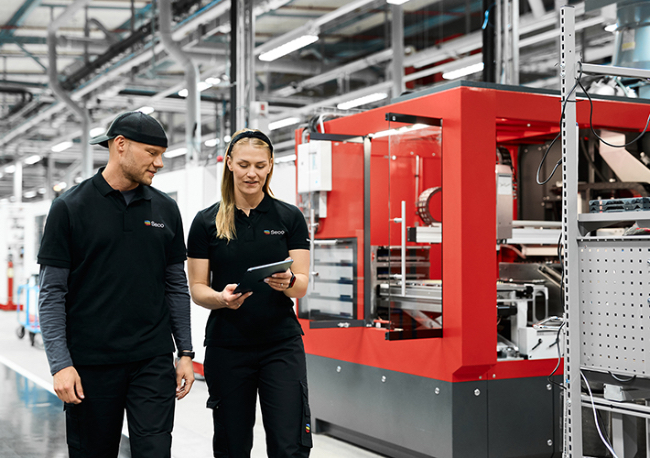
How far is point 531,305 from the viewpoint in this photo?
4453 millimetres

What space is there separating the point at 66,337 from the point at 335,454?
2.61 m

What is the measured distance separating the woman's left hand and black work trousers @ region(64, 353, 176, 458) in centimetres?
44

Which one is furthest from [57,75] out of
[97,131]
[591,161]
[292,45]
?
[591,161]

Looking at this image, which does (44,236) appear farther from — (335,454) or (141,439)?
(335,454)

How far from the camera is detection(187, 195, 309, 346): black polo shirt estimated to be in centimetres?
247

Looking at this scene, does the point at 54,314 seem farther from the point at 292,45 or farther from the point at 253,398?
the point at 292,45

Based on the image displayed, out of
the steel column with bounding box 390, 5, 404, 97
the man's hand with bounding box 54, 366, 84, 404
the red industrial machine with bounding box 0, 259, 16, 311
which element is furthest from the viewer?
the red industrial machine with bounding box 0, 259, 16, 311

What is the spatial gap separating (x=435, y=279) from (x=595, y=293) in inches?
60.8

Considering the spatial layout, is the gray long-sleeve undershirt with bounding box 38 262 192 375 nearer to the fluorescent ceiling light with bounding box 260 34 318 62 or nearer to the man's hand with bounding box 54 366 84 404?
the man's hand with bounding box 54 366 84 404

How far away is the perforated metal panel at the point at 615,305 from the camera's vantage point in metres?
2.44

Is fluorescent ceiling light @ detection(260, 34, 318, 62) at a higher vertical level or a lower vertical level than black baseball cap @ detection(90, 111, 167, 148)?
higher

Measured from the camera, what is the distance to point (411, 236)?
4.11 meters

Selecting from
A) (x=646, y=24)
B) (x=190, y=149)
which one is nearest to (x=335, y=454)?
(x=646, y=24)

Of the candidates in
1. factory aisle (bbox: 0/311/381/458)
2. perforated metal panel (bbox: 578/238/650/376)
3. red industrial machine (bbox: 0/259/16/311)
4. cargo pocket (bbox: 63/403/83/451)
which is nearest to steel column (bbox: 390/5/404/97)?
factory aisle (bbox: 0/311/381/458)
